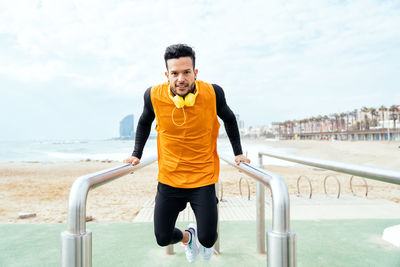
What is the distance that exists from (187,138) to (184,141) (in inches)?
1.1

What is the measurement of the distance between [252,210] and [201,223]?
3454 millimetres

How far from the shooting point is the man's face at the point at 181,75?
180 cm

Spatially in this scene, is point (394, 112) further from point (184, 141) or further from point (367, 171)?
point (367, 171)

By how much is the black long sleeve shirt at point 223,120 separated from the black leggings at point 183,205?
0.33 m

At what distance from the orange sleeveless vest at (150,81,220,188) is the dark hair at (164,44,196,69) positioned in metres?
0.20

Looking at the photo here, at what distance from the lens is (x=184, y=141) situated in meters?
1.83

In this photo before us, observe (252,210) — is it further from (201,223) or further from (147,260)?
(201,223)

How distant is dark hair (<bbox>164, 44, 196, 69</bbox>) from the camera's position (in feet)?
5.95

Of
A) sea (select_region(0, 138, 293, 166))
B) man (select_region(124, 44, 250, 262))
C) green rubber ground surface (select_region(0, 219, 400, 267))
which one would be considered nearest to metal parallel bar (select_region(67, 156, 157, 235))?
man (select_region(124, 44, 250, 262))

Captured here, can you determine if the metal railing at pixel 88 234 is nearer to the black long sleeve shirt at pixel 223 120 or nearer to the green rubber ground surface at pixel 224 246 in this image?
the black long sleeve shirt at pixel 223 120

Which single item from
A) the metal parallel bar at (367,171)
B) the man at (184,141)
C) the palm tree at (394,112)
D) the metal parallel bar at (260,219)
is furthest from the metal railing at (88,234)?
the palm tree at (394,112)

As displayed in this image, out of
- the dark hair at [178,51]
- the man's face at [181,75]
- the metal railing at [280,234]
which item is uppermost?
the dark hair at [178,51]

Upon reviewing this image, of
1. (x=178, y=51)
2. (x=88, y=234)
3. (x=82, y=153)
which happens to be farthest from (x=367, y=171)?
(x=82, y=153)

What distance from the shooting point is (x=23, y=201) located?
812 cm
